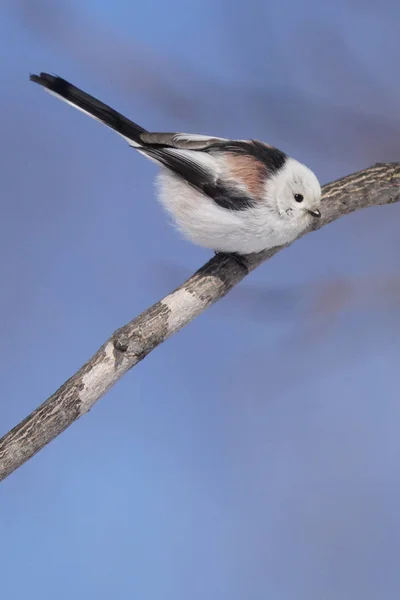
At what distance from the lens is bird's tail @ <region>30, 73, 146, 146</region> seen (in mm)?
1250

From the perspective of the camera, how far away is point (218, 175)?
126 cm

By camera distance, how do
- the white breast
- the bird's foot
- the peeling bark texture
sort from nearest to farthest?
the peeling bark texture → the white breast → the bird's foot

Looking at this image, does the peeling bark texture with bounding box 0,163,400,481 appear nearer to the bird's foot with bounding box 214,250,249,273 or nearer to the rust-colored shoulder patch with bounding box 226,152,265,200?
the bird's foot with bounding box 214,250,249,273

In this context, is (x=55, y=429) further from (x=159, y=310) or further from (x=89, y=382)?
(x=159, y=310)

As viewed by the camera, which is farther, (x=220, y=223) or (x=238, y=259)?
(x=238, y=259)

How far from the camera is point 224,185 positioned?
1.25 meters

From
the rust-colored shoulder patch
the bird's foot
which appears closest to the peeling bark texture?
the bird's foot

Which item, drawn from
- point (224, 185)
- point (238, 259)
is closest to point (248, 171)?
point (224, 185)

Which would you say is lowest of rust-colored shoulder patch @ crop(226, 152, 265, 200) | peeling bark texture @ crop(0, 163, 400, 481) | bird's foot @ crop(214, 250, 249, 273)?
peeling bark texture @ crop(0, 163, 400, 481)

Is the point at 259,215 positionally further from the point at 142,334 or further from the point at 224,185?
the point at 142,334

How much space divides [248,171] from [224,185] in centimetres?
5

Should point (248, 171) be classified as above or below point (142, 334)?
above

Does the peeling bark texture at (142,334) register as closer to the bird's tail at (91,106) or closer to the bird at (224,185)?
the bird at (224,185)

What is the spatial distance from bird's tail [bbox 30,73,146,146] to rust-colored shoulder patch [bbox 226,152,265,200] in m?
0.17
